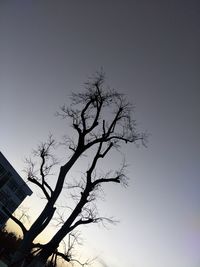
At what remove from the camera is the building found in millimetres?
50300

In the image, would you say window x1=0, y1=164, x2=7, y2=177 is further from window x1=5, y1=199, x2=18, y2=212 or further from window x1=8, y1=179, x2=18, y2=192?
window x1=5, y1=199, x2=18, y2=212

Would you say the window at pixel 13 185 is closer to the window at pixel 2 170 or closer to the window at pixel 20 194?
the window at pixel 20 194

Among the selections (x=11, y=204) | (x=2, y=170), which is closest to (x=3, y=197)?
(x=11, y=204)

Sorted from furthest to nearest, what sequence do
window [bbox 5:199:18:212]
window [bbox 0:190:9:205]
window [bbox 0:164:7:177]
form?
window [bbox 5:199:18:212] < window [bbox 0:190:9:205] < window [bbox 0:164:7:177]

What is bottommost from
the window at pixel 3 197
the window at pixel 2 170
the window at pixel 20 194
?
the window at pixel 3 197

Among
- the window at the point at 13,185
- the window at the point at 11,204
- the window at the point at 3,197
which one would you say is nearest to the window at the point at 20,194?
the window at the point at 13,185

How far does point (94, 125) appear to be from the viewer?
1554 centimetres

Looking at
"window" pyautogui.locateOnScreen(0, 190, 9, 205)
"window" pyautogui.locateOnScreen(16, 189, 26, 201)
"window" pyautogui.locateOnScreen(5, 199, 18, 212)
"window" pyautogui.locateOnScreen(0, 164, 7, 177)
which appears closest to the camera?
"window" pyautogui.locateOnScreen(0, 164, 7, 177)

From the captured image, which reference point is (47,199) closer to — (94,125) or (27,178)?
(27,178)

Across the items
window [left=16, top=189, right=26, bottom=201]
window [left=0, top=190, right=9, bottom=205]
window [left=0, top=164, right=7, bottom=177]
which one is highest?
window [left=16, top=189, right=26, bottom=201]

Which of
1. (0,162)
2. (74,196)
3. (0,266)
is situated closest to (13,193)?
(0,162)

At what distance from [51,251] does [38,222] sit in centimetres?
139

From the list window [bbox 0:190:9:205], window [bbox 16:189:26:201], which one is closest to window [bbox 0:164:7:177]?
window [bbox 0:190:9:205]

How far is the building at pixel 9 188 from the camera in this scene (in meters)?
50.3
